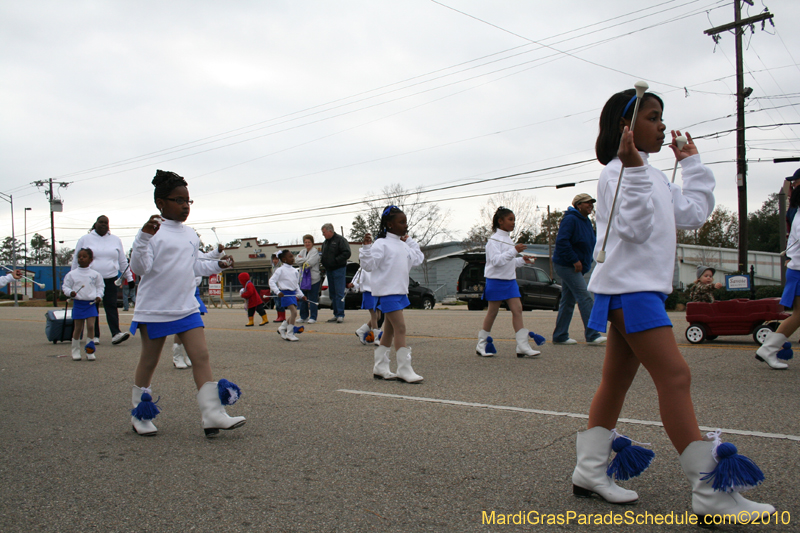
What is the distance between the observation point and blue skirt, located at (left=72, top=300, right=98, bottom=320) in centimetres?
916

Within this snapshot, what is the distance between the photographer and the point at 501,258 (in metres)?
7.73

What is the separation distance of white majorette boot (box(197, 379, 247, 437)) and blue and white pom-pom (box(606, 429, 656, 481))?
246 cm

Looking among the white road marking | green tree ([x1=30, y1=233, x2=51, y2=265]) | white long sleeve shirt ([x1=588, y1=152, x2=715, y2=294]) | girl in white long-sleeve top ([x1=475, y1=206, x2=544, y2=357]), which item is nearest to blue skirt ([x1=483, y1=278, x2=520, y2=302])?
girl in white long-sleeve top ([x1=475, y1=206, x2=544, y2=357])

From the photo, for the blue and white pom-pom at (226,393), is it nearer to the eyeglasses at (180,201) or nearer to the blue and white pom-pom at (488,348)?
the eyeglasses at (180,201)

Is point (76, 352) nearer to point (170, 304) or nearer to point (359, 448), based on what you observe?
point (170, 304)

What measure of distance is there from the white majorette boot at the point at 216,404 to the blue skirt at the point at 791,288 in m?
5.33

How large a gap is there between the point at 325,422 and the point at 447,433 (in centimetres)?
98

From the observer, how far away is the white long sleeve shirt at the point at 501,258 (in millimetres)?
7727

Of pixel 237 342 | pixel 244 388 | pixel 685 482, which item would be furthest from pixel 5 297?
pixel 685 482

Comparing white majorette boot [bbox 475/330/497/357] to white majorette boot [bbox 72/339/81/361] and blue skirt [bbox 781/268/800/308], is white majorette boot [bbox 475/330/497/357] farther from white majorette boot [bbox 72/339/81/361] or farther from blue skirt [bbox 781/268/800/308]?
white majorette boot [bbox 72/339/81/361]

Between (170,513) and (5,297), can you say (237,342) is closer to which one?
(170,513)

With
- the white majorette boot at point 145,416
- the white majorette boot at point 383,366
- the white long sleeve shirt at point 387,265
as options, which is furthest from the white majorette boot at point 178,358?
the white majorette boot at point 145,416

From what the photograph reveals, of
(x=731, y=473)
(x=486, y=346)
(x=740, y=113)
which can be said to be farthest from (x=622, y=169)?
(x=740, y=113)

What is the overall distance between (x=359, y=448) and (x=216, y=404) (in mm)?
1065
